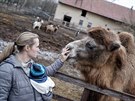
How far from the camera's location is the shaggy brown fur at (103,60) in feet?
14.8

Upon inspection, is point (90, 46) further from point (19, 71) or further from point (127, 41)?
point (19, 71)

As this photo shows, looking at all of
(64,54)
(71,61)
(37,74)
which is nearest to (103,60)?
(71,61)

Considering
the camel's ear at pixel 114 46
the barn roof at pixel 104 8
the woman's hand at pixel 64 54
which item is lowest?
the woman's hand at pixel 64 54

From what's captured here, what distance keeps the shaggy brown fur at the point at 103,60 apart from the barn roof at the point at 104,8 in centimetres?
4415

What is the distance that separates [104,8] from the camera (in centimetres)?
5209

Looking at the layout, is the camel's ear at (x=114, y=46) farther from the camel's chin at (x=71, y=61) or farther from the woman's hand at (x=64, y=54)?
the woman's hand at (x=64, y=54)

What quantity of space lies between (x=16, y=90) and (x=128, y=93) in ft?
8.60

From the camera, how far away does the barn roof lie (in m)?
49.6

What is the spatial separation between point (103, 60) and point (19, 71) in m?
1.82

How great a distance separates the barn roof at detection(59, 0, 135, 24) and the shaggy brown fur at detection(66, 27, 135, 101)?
44.2 metres

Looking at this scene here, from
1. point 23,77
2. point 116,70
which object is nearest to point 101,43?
point 116,70

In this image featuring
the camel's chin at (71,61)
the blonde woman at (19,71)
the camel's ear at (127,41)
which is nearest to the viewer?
the blonde woman at (19,71)

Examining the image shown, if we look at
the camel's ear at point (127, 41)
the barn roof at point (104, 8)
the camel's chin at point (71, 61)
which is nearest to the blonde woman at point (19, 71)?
the camel's chin at point (71, 61)

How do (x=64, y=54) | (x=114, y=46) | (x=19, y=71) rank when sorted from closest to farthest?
(x=19, y=71)
(x=64, y=54)
(x=114, y=46)
